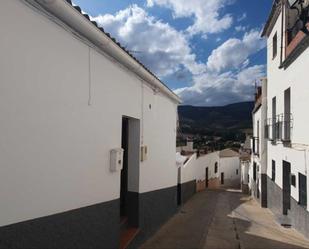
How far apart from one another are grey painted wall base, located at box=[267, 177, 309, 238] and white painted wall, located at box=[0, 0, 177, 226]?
603 cm

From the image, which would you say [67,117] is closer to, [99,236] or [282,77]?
[99,236]

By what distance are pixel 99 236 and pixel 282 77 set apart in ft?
32.1

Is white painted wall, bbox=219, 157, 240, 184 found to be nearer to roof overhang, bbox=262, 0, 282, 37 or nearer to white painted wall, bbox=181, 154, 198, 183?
white painted wall, bbox=181, 154, 198, 183

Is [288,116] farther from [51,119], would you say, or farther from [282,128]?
[51,119]

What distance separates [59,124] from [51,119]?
7.8 inches

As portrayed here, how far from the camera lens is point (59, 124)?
173 inches

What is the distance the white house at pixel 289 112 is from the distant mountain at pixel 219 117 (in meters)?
37.9

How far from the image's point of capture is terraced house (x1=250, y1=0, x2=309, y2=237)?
30.3ft

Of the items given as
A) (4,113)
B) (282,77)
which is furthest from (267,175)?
(4,113)

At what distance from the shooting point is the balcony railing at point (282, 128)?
10.9 meters

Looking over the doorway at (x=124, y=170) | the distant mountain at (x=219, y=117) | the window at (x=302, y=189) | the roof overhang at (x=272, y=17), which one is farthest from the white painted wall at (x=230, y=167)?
the doorway at (x=124, y=170)

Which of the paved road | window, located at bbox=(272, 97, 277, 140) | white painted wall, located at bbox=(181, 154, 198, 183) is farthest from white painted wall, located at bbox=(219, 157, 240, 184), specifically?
the paved road

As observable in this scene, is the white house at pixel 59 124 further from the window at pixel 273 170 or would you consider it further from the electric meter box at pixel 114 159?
the window at pixel 273 170

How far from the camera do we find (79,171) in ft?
16.3
